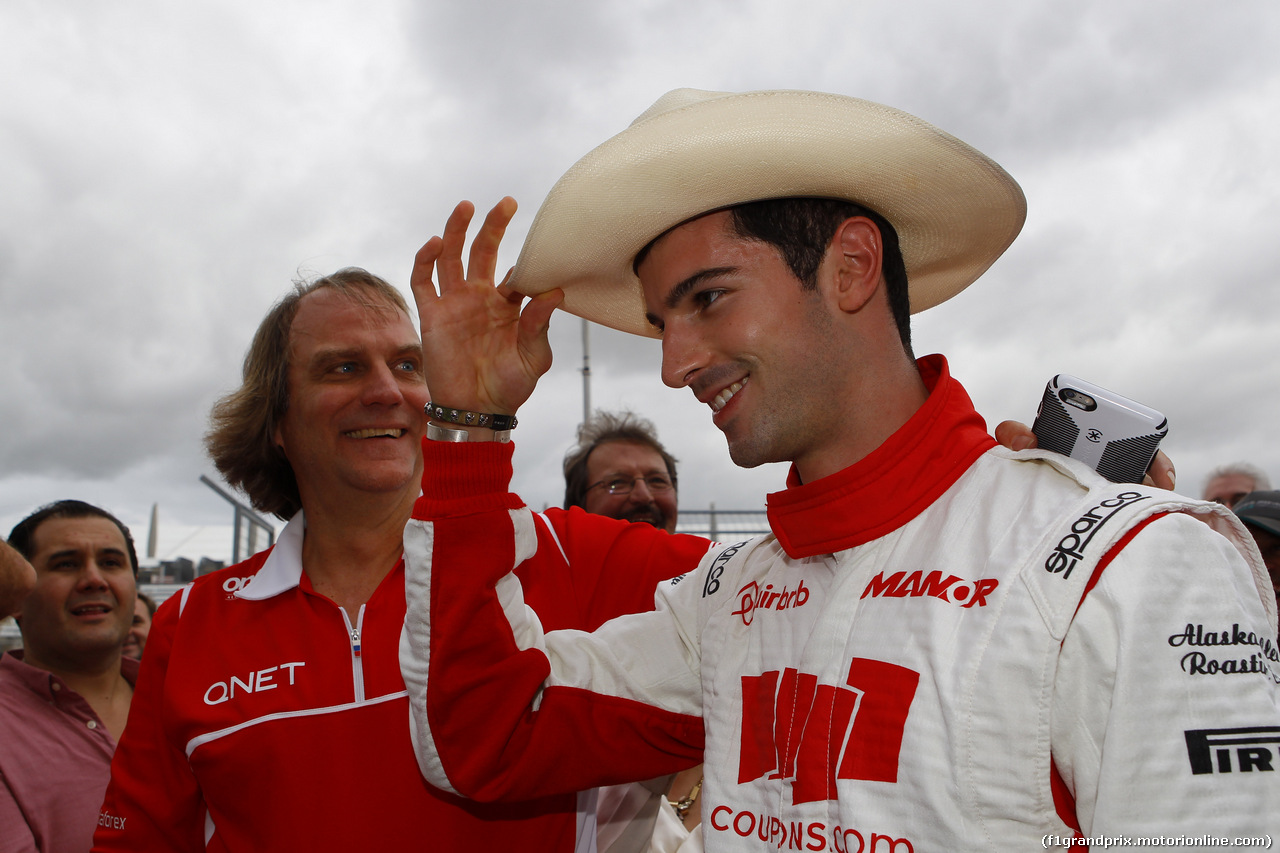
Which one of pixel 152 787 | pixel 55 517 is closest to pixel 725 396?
pixel 152 787

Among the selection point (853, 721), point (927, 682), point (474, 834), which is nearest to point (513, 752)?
point (474, 834)

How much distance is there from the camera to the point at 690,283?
5.72 ft

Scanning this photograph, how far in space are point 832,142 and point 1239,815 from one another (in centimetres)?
126

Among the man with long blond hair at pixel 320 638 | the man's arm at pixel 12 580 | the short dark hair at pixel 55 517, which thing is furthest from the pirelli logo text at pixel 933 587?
the short dark hair at pixel 55 517

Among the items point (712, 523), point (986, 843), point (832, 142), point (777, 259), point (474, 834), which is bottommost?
point (474, 834)

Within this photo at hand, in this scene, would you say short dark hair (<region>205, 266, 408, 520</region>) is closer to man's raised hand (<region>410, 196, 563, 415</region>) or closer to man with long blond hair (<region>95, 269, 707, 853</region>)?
man with long blond hair (<region>95, 269, 707, 853</region>)

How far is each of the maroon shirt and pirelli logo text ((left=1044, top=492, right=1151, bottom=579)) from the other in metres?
3.22

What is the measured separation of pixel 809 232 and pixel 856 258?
111 mm

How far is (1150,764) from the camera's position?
41.6 inches

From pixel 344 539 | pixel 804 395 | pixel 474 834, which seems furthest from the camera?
pixel 344 539

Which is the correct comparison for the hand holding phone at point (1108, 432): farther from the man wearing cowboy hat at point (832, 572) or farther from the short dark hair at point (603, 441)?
the short dark hair at point (603, 441)

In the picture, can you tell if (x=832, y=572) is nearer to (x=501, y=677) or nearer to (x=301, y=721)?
(x=501, y=677)

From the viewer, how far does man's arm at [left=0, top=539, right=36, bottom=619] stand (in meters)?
2.88

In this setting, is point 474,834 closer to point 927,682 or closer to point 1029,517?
point 927,682
